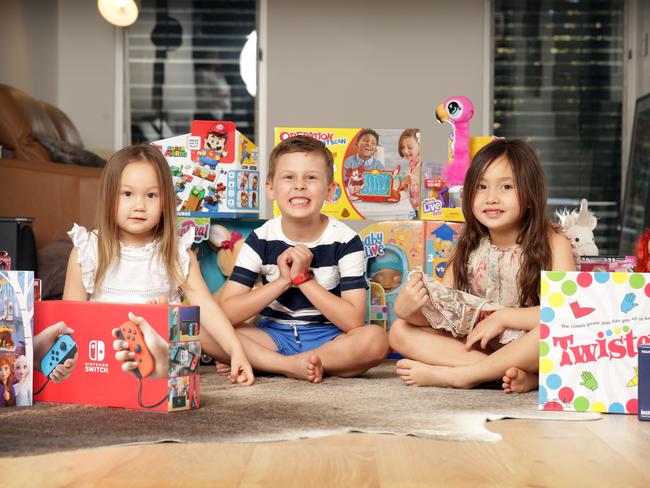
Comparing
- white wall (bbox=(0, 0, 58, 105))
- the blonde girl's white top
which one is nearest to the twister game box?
the blonde girl's white top

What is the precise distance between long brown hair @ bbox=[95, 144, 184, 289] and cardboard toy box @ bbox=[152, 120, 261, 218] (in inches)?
16.8

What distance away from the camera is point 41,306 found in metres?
1.50

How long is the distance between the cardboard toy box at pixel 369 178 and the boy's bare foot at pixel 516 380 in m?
0.76

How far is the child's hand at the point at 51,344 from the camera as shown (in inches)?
58.1

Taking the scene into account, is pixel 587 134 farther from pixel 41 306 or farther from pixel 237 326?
pixel 41 306

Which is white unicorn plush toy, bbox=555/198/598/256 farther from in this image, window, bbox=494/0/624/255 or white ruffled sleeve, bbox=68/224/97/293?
window, bbox=494/0/624/255

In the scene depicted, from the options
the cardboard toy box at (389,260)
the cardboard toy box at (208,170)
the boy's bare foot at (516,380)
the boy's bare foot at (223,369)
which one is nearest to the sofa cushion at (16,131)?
the cardboard toy box at (208,170)

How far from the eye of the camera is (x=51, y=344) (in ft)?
4.89

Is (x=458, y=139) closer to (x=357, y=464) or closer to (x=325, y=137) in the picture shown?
(x=325, y=137)

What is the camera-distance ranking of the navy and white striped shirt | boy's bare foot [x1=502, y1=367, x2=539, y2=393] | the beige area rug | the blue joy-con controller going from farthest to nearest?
the navy and white striped shirt < boy's bare foot [x1=502, y1=367, x2=539, y2=393] < the blue joy-con controller < the beige area rug

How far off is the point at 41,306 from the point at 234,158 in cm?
86

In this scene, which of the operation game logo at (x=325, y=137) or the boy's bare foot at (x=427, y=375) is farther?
the operation game logo at (x=325, y=137)

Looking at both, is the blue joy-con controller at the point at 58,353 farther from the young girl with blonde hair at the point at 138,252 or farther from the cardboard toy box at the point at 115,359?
the young girl with blonde hair at the point at 138,252

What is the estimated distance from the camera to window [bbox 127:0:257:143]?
5.23 metres
